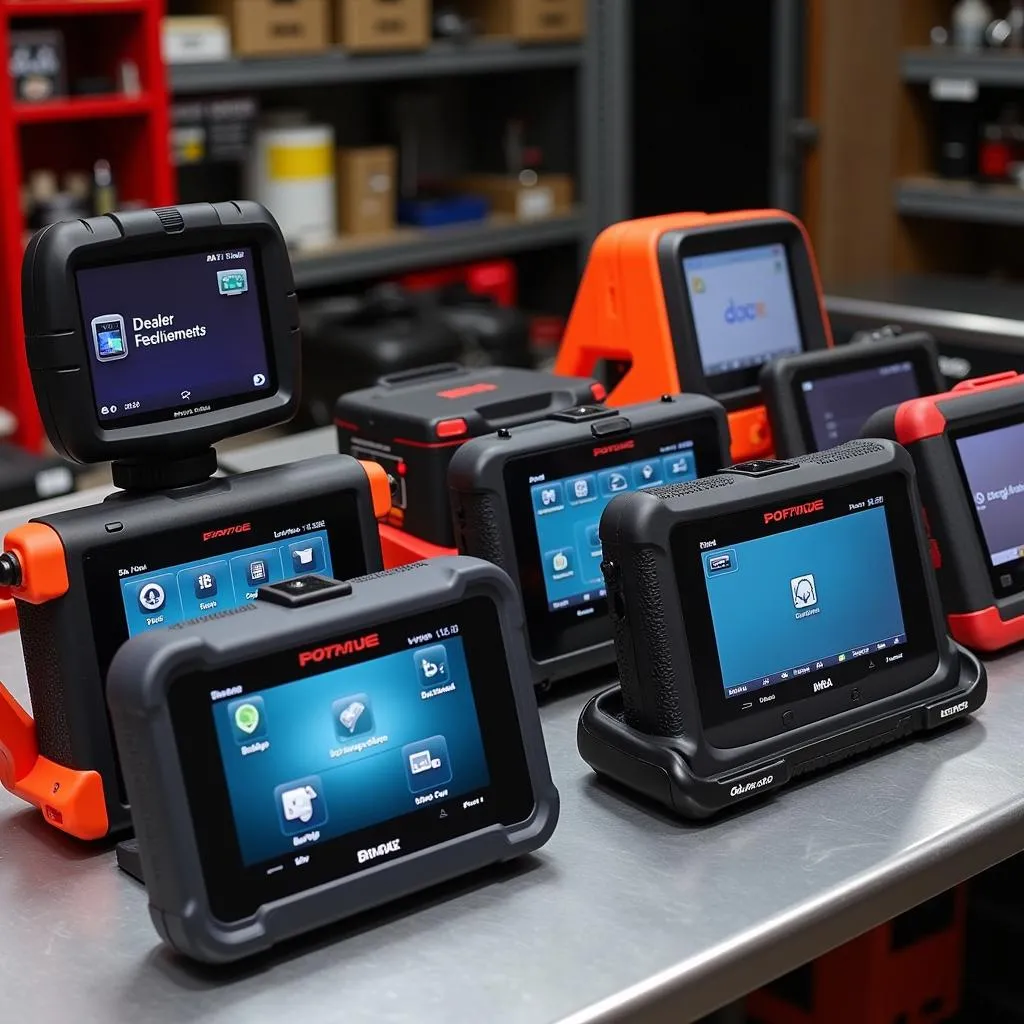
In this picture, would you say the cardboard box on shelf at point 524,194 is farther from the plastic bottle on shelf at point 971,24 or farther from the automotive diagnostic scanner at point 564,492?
the automotive diagnostic scanner at point 564,492

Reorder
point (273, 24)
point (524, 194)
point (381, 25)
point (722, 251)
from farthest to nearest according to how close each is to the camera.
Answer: point (524, 194) < point (381, 25) < point (273, 24) < point (722, 251)

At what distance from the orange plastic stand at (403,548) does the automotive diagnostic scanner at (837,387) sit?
503 mm

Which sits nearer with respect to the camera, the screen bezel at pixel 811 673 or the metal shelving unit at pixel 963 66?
the screen bezel at pixel 811 673

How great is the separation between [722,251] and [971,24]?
261 cm

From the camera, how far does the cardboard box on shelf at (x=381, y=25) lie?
406 centimetres

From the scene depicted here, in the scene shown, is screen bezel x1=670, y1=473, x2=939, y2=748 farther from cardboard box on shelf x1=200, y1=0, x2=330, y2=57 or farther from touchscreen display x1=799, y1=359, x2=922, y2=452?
cardboard box on shelf x1=200, y1=0, x2=330, y2=57

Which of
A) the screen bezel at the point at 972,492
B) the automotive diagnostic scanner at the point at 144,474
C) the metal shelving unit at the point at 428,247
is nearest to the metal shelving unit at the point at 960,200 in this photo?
the metal shelving unit at the point at 428,247

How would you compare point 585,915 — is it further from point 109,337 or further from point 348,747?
point 109,337

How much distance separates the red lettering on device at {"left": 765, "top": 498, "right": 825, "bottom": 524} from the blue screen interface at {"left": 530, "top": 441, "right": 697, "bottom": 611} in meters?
0.20

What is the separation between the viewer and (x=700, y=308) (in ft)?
7.11

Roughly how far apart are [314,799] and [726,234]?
120cm

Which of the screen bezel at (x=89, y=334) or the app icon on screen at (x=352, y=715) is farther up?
the screen bezel at (x=89, y=334)

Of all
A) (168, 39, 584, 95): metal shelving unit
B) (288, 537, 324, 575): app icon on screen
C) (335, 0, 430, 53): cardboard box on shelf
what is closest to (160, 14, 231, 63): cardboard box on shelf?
(168, 39, 584, 95): metal shelving unit

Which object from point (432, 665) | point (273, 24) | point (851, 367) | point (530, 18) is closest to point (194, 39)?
point (273, 24)
